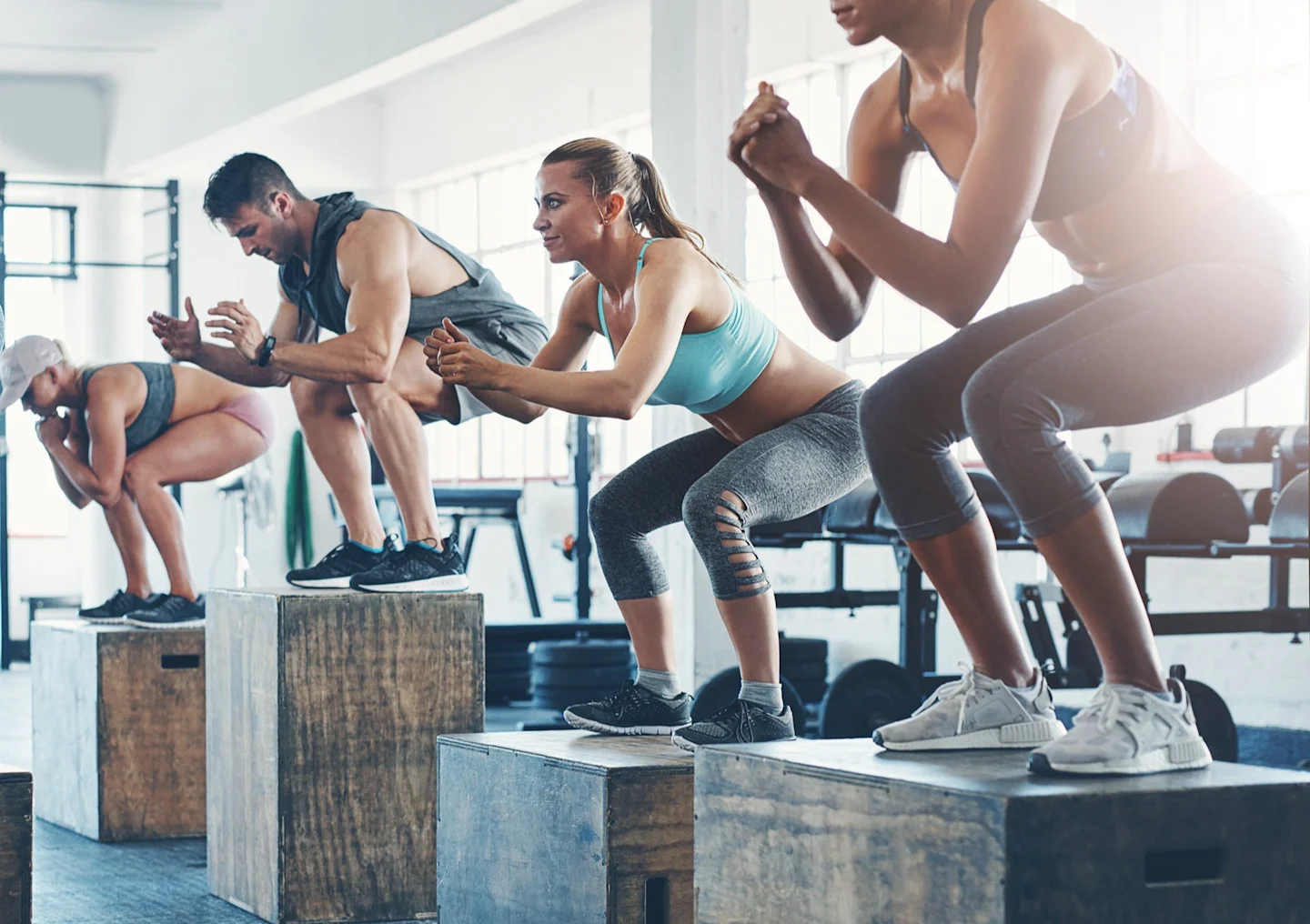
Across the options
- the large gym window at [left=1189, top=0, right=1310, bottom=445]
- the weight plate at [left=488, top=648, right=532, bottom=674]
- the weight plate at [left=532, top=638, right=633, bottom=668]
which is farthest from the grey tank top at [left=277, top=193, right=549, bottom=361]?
the weight plate at [left=488, top=648, right=532, bottom=674]

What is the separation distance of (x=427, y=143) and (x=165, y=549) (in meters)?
6.99

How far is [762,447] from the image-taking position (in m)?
2.46

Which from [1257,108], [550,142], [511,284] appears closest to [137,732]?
[1257,108]

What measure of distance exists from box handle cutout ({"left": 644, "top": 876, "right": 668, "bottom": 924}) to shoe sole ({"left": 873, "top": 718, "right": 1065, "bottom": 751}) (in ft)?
1.68

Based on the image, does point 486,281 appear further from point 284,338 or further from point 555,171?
point 555,171

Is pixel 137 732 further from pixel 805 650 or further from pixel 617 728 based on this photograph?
pixel 805 650

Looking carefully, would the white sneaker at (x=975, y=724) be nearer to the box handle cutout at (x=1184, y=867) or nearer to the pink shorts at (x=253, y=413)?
the box handle cutout at (x=1184, y=867)

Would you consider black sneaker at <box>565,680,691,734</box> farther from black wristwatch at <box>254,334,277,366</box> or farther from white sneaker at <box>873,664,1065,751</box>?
black wristwatch at <box>254,334,277,366</box>

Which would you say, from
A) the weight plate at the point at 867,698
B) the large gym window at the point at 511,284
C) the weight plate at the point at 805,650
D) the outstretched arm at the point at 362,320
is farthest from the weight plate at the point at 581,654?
the outstretched arm at the point at 362,320

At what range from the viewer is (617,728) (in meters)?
2.67

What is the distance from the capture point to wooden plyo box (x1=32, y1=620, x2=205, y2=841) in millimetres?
4055

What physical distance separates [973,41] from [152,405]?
324 cm

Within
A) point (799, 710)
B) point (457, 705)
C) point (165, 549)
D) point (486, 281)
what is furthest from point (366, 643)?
point (799, 710)

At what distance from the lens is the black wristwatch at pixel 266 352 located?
10.2 ft
